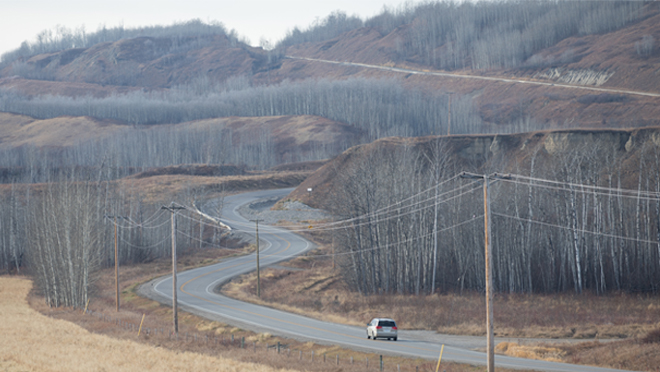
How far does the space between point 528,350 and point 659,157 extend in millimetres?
31567

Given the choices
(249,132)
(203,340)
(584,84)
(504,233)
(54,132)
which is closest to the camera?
(203,340)

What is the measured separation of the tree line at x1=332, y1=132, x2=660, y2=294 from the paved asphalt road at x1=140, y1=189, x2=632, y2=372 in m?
13.5

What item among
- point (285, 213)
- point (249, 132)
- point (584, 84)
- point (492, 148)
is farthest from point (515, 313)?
point (249, 132)

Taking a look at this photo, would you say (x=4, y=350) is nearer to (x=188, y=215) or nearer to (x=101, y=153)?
(x=188, y=215)

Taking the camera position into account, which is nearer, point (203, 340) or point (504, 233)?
point (203, 340)

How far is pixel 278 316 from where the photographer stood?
4331 cm

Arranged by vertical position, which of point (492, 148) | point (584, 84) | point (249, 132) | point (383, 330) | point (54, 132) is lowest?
point (383, 330)

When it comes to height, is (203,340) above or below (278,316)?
above

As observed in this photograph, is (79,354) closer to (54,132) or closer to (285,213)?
(285,213)

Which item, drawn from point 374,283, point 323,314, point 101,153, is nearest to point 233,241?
point 374,283

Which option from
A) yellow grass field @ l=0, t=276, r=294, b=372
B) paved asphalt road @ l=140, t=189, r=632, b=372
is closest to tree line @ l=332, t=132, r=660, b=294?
paved asphalt road @ l=140, t=189, r=632, b=372

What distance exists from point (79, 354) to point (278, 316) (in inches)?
668

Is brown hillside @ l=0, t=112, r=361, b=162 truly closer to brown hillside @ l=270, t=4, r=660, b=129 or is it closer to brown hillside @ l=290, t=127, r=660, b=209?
brown hillside @ l=270, t=4, r=660, b=129

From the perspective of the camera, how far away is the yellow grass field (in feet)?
85.2
